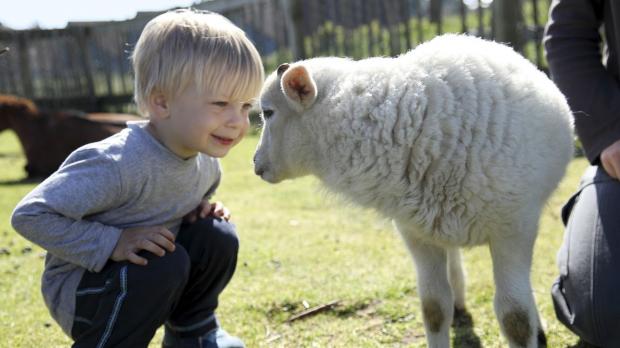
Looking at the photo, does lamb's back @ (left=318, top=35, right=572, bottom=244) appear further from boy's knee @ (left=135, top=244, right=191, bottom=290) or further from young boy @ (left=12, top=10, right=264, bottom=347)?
boy's knee @ (left=135, top=244, right=191, bottom=290)

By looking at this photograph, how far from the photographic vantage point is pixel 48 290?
2.17 metres

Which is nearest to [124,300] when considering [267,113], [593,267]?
[267,113]

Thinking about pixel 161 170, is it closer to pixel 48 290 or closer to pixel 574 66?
pixel 48 290

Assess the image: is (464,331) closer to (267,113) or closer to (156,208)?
(267,113)

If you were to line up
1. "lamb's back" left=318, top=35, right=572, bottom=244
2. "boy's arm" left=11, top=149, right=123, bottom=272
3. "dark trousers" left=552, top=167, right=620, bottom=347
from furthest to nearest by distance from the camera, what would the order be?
"dark trousers" left=552, top=167, right=620, bottom=347, "lamb's back" left=318, top=35, right=572, bottom=244, "boy's arm" left=11, top=149, right=123, bottom=272

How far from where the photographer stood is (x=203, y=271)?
2369 mm

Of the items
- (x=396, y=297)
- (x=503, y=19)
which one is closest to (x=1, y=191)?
(x=396, y=297)

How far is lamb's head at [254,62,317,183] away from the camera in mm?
2357

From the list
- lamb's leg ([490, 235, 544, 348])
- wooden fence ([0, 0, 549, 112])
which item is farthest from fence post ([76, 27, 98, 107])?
lamb's leg ([490, 235, 544, 348])

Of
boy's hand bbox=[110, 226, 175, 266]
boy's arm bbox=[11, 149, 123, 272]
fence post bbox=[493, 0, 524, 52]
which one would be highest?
boy's arm bbox=[11, 149, 123, 272]

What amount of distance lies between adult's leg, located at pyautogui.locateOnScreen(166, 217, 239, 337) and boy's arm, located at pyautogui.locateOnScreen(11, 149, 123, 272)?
336mm

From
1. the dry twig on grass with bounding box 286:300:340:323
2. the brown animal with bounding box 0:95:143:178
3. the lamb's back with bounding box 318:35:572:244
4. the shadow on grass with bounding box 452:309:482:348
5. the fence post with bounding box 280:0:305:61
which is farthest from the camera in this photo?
the fence post with bounding box 280:0:305:61

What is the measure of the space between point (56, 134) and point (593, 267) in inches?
237

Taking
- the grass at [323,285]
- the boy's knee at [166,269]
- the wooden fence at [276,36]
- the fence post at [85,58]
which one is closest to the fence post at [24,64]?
the wooden fence at [276,36]
